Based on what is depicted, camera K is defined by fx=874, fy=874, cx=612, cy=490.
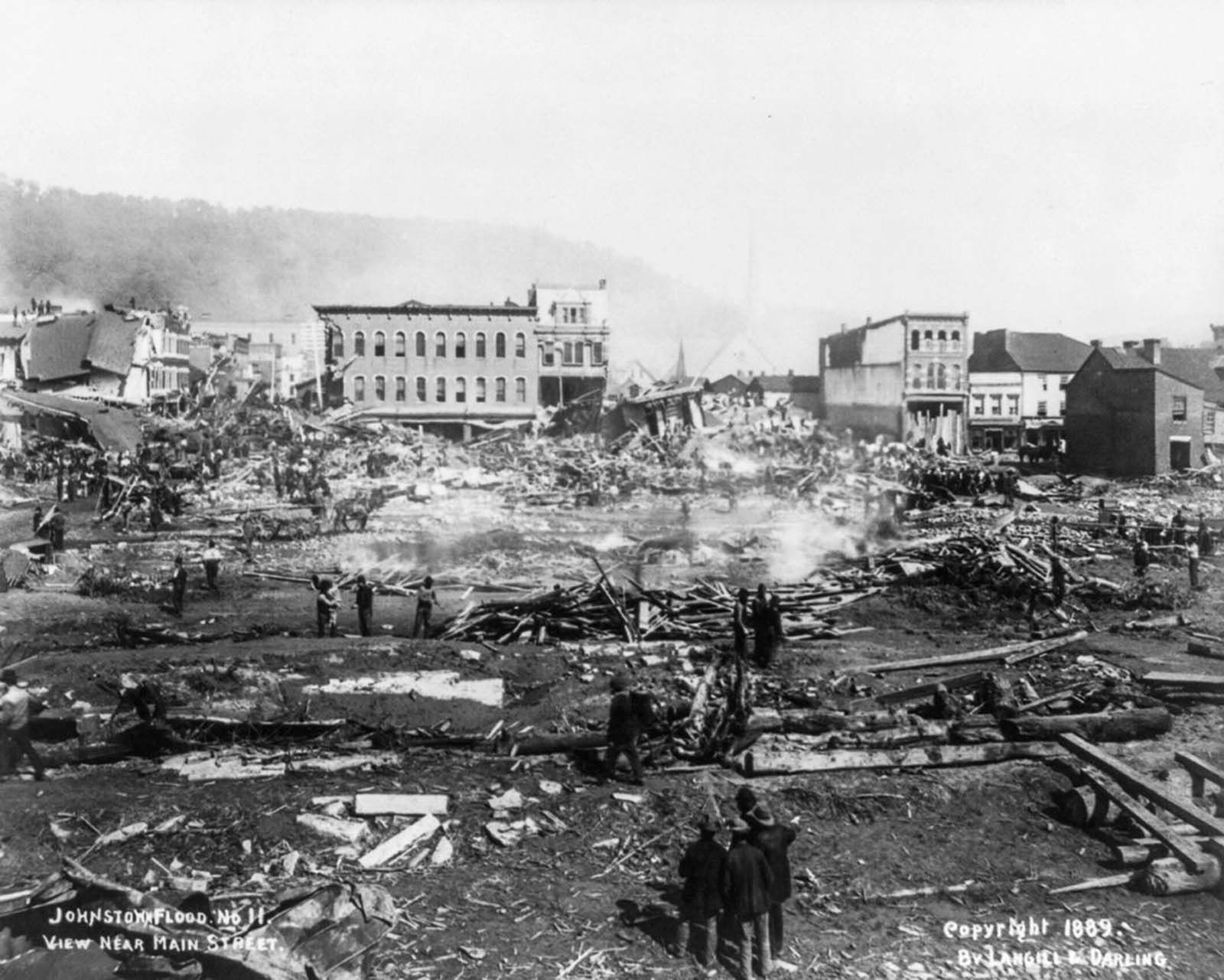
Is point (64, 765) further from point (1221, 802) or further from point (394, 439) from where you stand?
point (394, 439)

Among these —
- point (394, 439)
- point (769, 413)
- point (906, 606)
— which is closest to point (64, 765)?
point (906, 606)

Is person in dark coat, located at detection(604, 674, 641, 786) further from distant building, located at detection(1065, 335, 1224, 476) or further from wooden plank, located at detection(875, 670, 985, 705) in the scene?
distant building, located at detection(1065, 335, 1224, 476)

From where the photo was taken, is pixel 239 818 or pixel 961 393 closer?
pixel 239 818

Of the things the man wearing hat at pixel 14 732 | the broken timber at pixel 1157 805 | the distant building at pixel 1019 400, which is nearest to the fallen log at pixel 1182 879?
the broken timber at pixel 1157 805

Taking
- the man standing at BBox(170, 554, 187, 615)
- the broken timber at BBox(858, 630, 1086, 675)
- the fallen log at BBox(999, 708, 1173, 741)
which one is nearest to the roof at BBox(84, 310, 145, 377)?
the man standing at BBox(170, 554, 187, 615)

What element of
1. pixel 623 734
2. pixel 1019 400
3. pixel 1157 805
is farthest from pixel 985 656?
pixel 1019 400

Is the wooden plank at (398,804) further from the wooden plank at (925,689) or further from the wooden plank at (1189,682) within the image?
the wooden plank at (1189,682)
